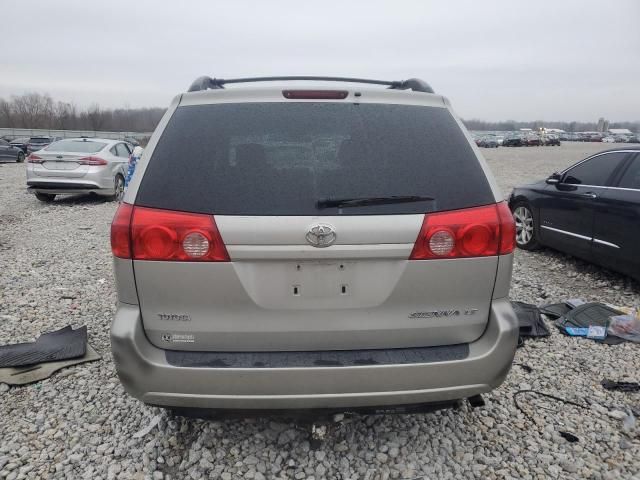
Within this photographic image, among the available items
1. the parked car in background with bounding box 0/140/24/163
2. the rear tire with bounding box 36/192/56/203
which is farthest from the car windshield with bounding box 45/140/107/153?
the parked car in background with bounding box 0/140/24/163

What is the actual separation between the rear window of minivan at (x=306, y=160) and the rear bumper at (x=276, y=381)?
2.09ft

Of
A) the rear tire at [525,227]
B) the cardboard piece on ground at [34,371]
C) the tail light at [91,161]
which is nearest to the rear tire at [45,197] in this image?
the tail light at [91,161]

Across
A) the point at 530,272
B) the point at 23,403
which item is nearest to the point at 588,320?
the point at 530,272

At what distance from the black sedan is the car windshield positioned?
10.2 m

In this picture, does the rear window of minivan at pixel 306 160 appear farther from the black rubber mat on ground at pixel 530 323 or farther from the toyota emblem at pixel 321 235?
the black rubber mat on ground at pixel 530 323

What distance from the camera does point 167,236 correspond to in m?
1.87

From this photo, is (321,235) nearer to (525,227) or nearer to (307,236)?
(307,236)

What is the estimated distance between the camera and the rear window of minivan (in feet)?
6.24

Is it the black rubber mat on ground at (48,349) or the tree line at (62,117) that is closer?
the black rubber mat on ground at (48,349)

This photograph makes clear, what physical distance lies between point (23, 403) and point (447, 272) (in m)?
2.87

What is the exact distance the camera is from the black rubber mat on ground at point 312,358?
1.92m

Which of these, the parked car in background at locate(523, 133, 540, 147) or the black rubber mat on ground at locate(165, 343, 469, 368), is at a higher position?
the black rubber mat on ground at locate(165, 343, 469, 368)

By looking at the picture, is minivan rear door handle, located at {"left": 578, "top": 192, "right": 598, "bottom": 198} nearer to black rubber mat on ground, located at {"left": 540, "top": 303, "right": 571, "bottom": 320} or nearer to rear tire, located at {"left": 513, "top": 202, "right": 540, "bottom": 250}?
rear tire, located at {"left": 513, "top": 202, "right": 540, "bottom": 250}

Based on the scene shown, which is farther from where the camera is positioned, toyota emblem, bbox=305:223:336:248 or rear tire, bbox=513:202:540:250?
rear tire, bbox=513:202:540:250
